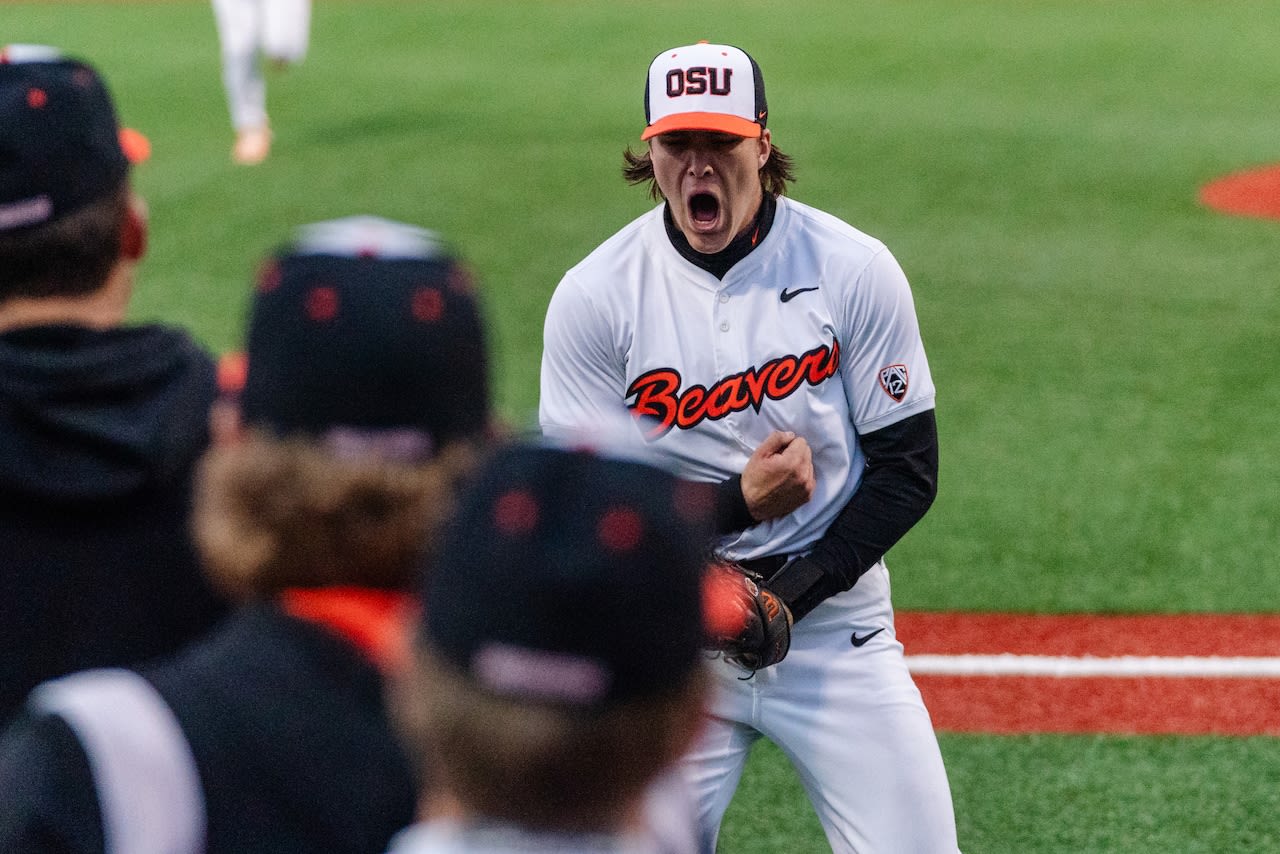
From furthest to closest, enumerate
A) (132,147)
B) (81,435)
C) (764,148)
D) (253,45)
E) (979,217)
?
(253,45) → (979,217) → (764,148) → (132,147) → (81,435)

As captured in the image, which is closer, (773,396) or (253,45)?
(773,396)

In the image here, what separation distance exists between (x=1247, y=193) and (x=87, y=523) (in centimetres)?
1112

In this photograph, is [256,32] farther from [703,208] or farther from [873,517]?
[873,517]

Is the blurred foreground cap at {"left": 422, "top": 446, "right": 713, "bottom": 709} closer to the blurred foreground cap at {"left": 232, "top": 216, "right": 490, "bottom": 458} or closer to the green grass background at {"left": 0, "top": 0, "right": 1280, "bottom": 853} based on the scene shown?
the blurred foreground cap at {"left": 232, "top": 216, "right": 490, "bottom": 458}

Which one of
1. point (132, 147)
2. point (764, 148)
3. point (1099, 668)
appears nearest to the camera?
point (132, 147)

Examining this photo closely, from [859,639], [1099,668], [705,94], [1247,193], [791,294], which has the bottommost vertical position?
[1099,668]

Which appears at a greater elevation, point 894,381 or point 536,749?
point 894,381

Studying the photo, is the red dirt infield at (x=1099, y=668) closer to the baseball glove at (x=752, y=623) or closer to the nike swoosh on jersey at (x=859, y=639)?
the nike swoosh on jersey at (x=859, y=639)

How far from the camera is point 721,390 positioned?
12.3ft

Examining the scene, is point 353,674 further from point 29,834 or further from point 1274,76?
point 1274,76

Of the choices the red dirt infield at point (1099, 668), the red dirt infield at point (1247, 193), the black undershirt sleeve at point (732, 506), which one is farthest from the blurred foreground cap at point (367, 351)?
the red dirt infield at point (1247, 193)

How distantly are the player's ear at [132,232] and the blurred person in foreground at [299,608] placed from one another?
0.56m

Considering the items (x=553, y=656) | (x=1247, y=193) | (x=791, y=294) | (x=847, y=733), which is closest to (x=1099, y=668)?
(x=847, y=733)

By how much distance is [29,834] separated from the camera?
5.42ft
